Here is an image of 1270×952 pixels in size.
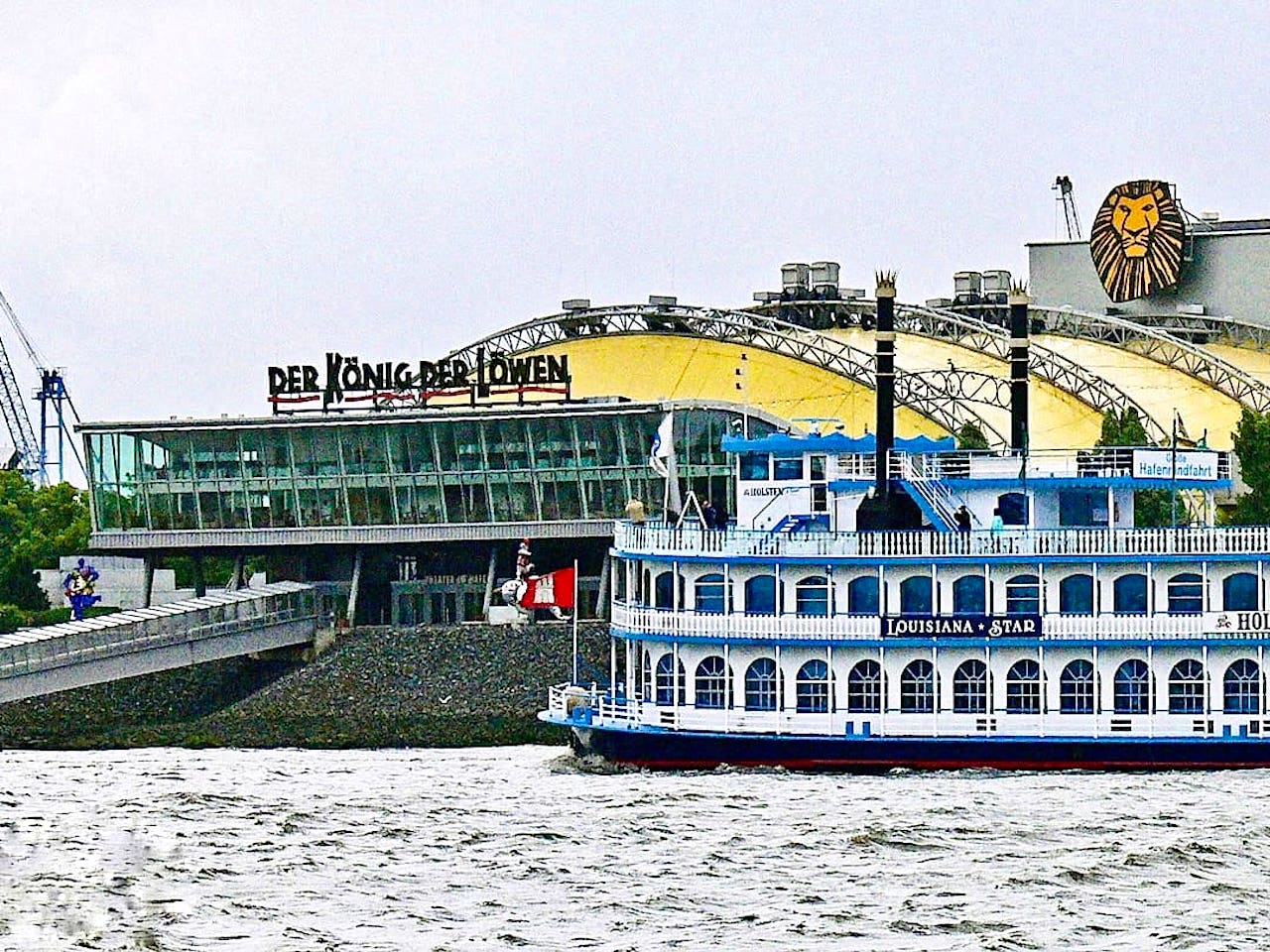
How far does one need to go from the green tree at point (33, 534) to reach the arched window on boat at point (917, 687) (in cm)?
5723

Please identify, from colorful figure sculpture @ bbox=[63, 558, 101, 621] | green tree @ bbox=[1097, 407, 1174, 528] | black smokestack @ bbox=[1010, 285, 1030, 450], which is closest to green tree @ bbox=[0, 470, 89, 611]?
colorful figure sculpture @ bbox=[63, 558, 101, 621]

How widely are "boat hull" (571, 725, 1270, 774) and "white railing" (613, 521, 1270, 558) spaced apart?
422 cm

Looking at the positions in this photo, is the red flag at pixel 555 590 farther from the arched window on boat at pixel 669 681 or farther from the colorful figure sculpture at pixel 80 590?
the colorful figure sculpture at pixel 80 590

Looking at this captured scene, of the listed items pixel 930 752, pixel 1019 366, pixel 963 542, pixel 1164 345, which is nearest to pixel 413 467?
pixel 1019 366

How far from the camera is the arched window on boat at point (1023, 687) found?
6794 cm

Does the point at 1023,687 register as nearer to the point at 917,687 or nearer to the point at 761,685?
the point at 917,687

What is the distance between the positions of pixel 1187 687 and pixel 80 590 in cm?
4881

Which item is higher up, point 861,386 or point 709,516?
point 861,386

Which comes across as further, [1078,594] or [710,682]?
[710,682]

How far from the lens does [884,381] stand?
72375 mm

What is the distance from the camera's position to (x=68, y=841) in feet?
186

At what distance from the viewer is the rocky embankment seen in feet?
273

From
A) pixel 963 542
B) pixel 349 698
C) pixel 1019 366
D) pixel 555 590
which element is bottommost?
pixel 349 698

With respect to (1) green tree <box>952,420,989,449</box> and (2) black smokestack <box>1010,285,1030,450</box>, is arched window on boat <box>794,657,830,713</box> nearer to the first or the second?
(2) black smokestack <box>1010,285,1030,450</box>
